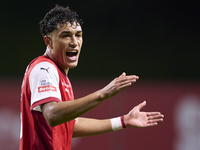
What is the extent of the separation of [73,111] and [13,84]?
3.68 meters

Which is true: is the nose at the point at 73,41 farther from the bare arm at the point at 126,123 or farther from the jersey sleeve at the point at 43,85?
the bare arm at the point at 126,123

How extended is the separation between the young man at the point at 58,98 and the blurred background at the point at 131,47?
2.72 meters

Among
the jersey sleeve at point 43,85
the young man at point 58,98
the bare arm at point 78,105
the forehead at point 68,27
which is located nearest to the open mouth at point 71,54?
the young man at point 58,98

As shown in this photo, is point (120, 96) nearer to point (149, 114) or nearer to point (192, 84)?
point (192, 84)

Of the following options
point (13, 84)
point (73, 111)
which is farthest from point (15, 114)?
point (73, 111)

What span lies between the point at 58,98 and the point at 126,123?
2.98 feet

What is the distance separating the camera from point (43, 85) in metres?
A: 2.29

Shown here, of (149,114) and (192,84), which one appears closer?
(149,114)

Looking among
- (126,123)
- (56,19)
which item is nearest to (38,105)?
(56,19)

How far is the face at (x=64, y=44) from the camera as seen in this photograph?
2684 millimetres

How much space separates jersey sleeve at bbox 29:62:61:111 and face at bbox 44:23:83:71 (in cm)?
28

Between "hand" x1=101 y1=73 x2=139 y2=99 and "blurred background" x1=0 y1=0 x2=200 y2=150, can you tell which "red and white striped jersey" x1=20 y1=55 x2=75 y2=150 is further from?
"blurred background" x1=0 y1=0 x2=200 y2=150

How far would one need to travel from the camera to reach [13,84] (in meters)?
5.66

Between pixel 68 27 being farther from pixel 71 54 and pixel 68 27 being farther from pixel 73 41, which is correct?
pixel 71 54
